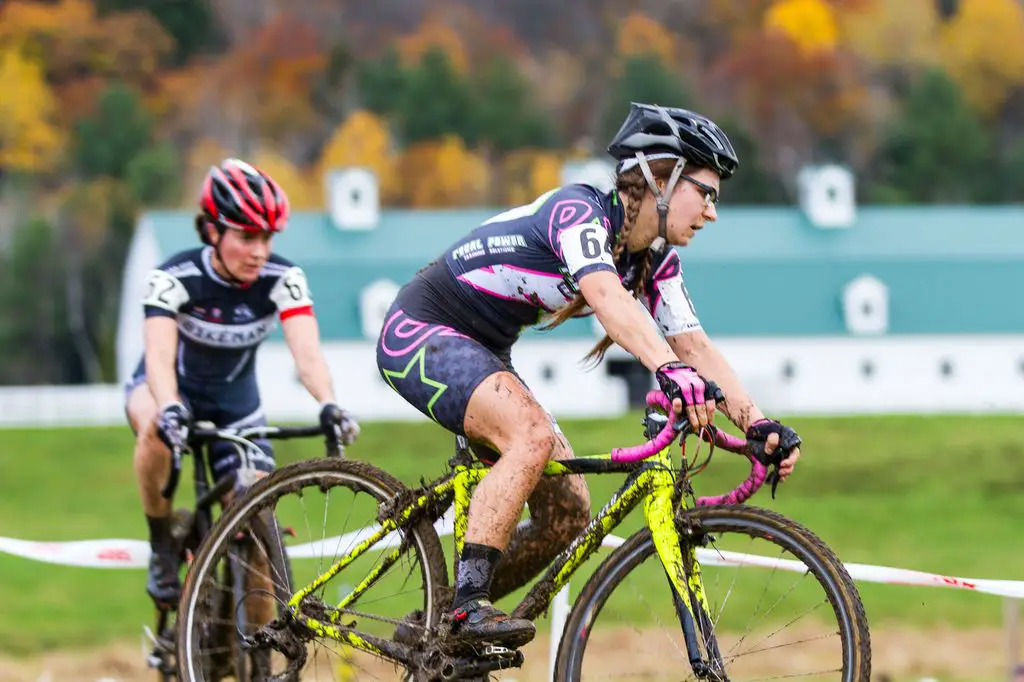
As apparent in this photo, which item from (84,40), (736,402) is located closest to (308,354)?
(736,402)

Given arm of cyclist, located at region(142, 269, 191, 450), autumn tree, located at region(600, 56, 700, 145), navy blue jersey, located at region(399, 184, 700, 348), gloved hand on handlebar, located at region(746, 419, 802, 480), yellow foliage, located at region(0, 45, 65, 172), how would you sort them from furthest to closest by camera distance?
autumn tree, located at region(600, 56, 700, 145)
yellow foliage, located at region(0, 45, 65, 172)
arm of cyclist, located at region(142, 269, 191, 450)
navy blue jersey, located at region(399, 184, 700, 348)
gloved hand on handlebar, located at region(746, 419, 802, 480)

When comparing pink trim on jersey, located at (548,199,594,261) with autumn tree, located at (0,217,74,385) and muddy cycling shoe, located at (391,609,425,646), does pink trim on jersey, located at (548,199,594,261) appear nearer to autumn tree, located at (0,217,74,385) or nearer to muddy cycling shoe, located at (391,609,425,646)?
muddy cycling shoe, located at (391,609,425,646)

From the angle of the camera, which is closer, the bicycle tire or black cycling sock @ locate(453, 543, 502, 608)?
black cycling sock @ locate(453, 543, 502, 608)

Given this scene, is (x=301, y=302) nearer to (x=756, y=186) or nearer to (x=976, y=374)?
(x=976, y=374)

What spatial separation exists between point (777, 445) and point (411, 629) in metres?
1.58

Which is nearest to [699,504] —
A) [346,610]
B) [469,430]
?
[469,430]

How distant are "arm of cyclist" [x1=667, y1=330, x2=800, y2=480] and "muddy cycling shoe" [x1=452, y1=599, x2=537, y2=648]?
3.50ft

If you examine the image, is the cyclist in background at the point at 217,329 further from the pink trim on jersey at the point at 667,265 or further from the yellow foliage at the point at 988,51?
the yellow foliage at the point at 988,51

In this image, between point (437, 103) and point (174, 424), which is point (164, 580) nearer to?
point (174, 424)

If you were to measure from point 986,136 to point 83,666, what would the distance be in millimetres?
109578

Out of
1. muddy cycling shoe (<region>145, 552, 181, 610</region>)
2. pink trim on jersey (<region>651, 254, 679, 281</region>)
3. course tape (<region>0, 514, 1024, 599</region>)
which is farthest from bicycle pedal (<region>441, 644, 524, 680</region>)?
muddy cycling shoe (<region>145, 552, 181, 610</region>)

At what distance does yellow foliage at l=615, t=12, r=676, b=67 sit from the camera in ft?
444

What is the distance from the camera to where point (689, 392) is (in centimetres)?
541

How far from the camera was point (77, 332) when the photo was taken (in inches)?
3246
